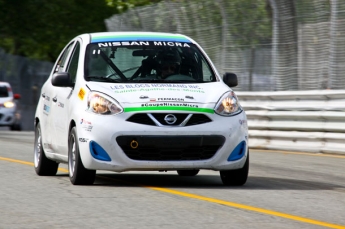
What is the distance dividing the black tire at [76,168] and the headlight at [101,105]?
1.24 feet

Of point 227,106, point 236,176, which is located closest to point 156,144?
point 227,106

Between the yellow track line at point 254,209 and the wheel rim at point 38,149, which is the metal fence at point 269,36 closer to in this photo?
the wheel rim at point 38,149

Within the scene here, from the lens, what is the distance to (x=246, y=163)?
34.0 feet

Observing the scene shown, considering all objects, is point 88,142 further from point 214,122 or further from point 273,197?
point 273,197

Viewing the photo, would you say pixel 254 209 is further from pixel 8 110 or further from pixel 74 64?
pixel 8 110

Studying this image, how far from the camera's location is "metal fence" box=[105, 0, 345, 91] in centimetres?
1716

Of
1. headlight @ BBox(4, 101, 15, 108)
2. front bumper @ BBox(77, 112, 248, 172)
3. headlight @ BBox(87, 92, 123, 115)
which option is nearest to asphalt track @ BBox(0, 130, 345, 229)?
front bumper @ BBox(77, 112, 248, 172)

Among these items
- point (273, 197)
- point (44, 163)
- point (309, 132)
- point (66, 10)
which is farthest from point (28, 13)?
point (273, 197)

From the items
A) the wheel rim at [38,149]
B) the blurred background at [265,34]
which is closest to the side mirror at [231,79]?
the wheel rim at [38,149]

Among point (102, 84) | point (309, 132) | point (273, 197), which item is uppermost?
point (102, 84)

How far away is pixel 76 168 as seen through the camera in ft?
33.3

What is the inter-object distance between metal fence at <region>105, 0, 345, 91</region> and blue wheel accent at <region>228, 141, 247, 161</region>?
6935 millimetres

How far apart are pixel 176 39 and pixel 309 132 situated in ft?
21.3

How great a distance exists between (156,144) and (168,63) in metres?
1.37
